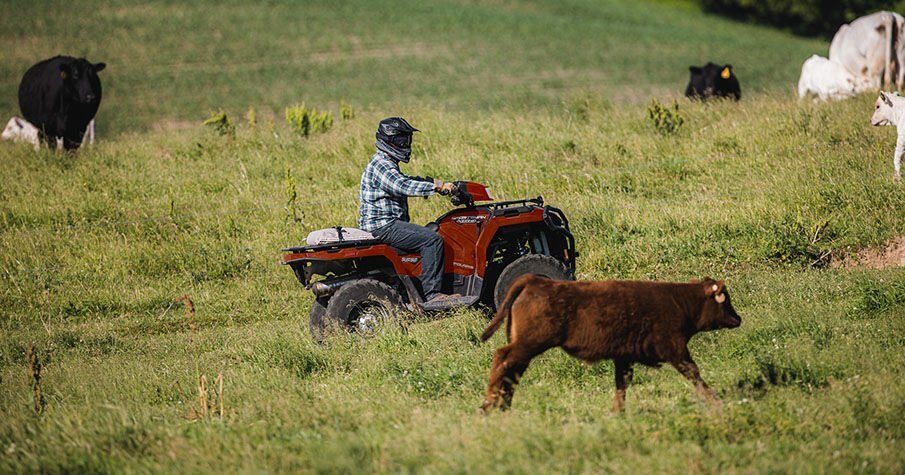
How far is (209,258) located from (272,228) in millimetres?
1108

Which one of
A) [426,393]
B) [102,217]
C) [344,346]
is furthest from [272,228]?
[426,393]

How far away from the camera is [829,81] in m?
21.2

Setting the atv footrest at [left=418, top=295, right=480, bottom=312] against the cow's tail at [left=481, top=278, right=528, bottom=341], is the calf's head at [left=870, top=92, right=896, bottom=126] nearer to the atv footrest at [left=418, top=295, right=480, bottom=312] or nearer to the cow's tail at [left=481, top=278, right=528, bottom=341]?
the atv footrest at [left=418, top=295, right=480, bottom=312]

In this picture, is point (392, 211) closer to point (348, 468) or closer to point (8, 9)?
point (348, 468)

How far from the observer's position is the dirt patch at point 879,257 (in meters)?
12.0

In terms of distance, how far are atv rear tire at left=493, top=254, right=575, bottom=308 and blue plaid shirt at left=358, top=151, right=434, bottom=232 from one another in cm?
115

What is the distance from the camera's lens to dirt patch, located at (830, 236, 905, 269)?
12.0 m

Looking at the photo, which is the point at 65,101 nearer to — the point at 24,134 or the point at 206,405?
the point at 24,134

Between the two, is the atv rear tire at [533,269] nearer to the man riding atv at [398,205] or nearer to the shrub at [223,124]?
the man riding atv at [398,205]

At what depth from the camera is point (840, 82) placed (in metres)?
21.0

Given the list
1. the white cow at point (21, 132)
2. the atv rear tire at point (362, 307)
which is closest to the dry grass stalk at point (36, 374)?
the atv rear tire at point (362, 307)

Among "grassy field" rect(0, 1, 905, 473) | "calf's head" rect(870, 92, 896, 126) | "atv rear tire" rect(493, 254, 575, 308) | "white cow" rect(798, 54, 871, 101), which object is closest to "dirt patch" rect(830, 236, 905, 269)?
"grassy field" rect(0, 1, 905, 473)

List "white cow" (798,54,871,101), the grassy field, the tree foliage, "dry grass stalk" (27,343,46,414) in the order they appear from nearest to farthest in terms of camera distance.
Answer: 1. the grassy field
2. "dry grass stalk" (27,343,46,414)
3. "white cow" (798,54,871,101)
4. the tree foliage

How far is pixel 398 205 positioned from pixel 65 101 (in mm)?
11913
